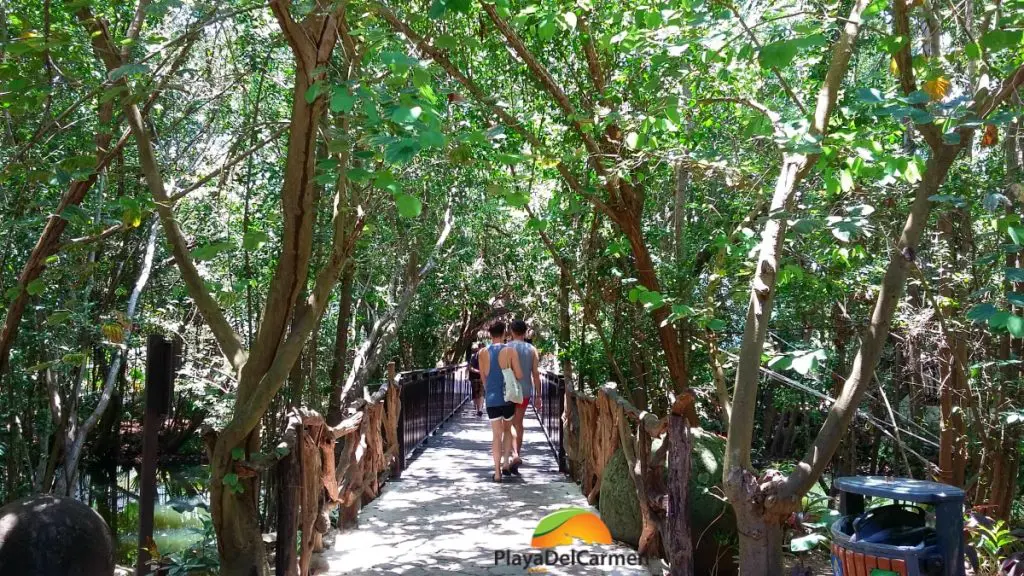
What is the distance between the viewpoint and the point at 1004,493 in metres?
7.00

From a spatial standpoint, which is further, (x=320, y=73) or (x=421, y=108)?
(x=320, y=73)

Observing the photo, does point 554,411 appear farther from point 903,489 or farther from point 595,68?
point 903,489

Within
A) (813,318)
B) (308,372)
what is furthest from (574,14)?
(308,372)

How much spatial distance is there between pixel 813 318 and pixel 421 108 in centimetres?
716

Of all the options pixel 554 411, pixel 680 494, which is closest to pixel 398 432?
pixel 554 411

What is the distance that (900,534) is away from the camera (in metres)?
3.83

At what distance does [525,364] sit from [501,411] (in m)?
0.57

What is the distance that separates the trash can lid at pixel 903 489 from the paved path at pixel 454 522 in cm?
213

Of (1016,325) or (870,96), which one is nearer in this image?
(1016,325)

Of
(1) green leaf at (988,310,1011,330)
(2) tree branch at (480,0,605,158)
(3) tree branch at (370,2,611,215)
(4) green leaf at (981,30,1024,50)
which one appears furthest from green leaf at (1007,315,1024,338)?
(2) tree branch at (480,0,605,158)

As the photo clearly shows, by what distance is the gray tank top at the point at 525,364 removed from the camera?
29.4ft

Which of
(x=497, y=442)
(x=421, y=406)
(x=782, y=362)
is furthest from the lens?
(x=421, y=406)

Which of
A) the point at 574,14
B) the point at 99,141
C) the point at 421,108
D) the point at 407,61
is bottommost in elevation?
the point at 421,108

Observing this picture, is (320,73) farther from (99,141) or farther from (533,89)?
(533,89)
